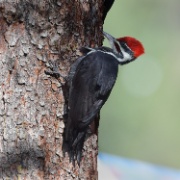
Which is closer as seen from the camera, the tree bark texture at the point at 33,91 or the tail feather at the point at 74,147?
the tree bark texture at the point at 33,91

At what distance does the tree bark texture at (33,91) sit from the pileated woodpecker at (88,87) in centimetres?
7

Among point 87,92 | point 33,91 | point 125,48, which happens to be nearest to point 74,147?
point 33,91

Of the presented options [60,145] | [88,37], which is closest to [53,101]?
[60,145]

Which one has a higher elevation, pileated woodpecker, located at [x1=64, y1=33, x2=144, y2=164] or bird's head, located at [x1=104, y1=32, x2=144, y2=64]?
bird's head, located at [x1=104, y1=32, x2=144, y2=64]

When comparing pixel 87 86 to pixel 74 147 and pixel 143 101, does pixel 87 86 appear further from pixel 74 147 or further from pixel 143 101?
pixel 143 101

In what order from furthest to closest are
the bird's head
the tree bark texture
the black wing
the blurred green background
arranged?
the blurred green background → the bird's head → the black wing → the tree bark texture

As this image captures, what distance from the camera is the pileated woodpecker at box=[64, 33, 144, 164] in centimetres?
326

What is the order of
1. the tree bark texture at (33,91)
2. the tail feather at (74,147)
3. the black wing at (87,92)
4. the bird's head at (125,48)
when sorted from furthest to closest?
the bird's head at (125,48), the black wing at (87,92), the tail feather at (74,147), the tree bark texture at (33,91)

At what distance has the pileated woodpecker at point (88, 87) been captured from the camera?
128 inches

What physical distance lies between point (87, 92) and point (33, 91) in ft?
1.85

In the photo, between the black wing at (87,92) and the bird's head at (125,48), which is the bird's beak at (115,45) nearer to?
the bird's head at (125,48)

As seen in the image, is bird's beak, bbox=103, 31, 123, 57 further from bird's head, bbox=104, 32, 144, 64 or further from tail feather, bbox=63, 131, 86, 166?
tail feather, bbox=63, 131, 86, 166

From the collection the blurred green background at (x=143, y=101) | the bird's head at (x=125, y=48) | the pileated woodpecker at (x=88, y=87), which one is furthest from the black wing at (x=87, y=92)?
the blurred green background at (x=143, y=101)

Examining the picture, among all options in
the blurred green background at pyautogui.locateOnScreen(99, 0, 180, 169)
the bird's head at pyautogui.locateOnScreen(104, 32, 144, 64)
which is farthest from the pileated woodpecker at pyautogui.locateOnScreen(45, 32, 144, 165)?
the blurred green background at pyautogui.locateOnScreen(99, 0, 180, 169)
